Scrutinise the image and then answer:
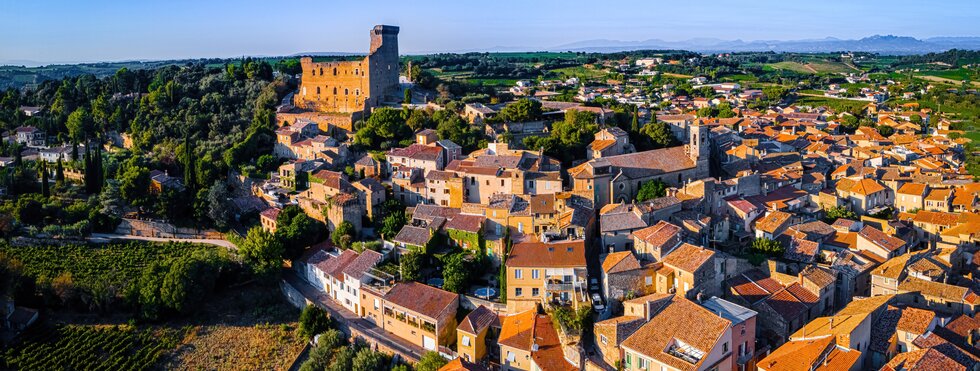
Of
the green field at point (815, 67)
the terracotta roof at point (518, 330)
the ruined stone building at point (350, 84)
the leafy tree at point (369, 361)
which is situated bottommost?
the leafy tree at point (369, 361)

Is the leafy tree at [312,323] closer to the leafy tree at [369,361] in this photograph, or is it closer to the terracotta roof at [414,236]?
the leafy tree at [369,361]

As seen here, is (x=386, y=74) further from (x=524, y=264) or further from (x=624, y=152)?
(x=524, y=264)

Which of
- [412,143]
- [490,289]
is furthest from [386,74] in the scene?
[490,289]

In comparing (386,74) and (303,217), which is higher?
(386,74)

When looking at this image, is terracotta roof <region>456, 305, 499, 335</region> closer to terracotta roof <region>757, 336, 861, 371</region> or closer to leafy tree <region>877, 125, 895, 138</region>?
terracotta roof <region>757, 336, 861, 371</region>

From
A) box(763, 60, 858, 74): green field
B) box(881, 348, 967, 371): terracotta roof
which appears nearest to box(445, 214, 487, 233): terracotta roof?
box(881, 348, 967, 371): terracotta roof

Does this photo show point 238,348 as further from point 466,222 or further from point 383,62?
point 383,62

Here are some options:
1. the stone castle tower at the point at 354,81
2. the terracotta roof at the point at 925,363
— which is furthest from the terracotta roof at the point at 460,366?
the stone castle tower at the point at 354,81
